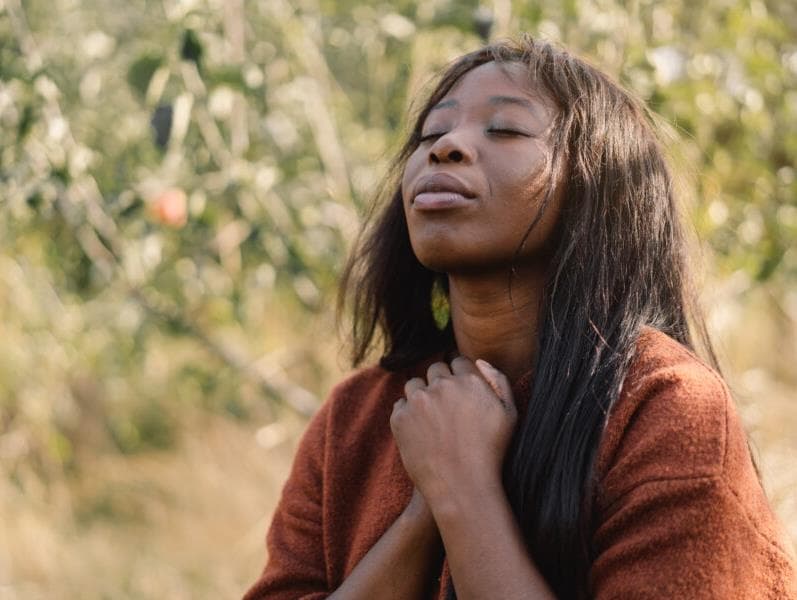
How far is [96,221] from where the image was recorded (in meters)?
2.52

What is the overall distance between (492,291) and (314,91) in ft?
5.06

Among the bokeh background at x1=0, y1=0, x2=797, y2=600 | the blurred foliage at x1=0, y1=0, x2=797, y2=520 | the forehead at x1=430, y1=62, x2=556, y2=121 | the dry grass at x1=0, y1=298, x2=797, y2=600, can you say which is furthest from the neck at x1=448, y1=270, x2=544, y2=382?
the dry grass at x1=0, y1=298, x2=797, y2=600

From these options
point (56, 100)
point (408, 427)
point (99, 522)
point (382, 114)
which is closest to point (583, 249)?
point (408, 427)

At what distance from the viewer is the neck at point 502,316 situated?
149 cm

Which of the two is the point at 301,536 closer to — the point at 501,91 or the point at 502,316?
the point at 502,316

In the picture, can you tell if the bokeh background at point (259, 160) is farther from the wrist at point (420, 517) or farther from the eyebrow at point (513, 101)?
the wrist at point (420, 517)

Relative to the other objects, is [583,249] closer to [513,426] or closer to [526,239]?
Result: [526,239]

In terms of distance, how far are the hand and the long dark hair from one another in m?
0.04

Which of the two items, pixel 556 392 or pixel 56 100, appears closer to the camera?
pixel 556 392

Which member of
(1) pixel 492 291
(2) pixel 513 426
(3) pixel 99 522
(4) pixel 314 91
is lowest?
(3) pixel 99 522

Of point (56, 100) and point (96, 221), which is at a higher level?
point (56, 100)

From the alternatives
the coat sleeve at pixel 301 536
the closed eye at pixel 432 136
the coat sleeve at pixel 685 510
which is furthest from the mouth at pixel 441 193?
the coat sleeve at pixel 301 536

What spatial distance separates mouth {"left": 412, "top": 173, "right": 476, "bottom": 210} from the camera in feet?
4.66

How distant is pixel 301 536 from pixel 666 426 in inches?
23.7
